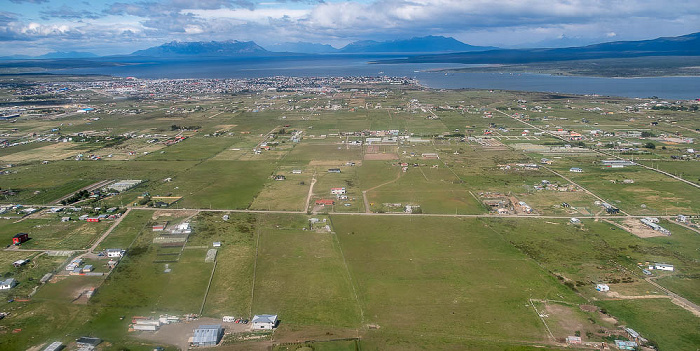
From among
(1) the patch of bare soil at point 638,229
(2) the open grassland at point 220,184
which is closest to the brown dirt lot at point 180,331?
(2) the open grassland at point 220,184

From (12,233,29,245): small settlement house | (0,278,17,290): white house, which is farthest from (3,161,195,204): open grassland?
(0,278,17,290): white house

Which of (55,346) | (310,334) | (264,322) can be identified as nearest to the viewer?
(55,346)

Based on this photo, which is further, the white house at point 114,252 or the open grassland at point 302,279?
the white house at point 114,252

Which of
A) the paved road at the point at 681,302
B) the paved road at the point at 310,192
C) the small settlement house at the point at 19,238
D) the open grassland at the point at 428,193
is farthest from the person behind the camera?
the open grassland at the point at 428,193

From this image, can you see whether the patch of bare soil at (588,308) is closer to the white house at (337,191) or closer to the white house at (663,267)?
the white house at (663,267)

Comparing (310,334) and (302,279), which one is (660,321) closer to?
(310,334)

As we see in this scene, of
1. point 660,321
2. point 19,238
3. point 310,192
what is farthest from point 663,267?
point 19,238

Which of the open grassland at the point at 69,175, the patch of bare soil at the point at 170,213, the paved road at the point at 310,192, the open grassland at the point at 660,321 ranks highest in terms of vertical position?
the open grassland at the point at 69,175
